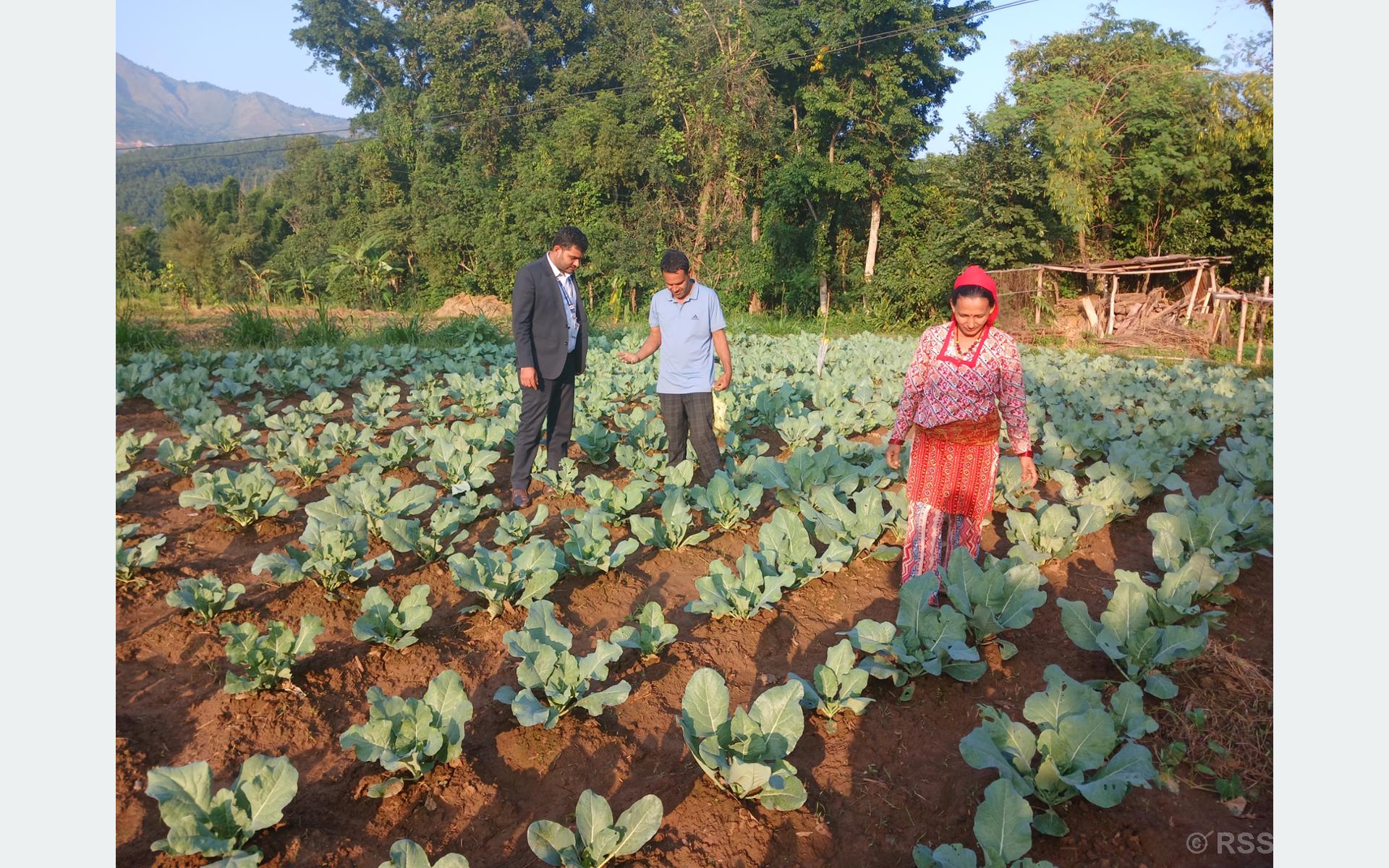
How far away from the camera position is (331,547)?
3.77 m

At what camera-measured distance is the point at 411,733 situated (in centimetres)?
251

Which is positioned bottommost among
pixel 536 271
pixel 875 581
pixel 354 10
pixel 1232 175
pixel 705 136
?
pixel 875 581

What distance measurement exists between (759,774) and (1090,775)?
1.10 meters

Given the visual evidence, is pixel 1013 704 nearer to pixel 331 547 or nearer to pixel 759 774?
pixel 759 774

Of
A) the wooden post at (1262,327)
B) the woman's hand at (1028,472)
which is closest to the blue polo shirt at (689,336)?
the woman's hand at (1028,472)

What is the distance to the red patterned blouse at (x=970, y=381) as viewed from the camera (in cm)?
327

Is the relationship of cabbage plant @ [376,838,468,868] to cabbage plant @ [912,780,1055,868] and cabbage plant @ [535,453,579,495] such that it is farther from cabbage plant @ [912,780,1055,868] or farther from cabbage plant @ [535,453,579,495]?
cabbage plant @ [535,453,579,495]

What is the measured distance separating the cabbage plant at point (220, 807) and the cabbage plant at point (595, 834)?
2.49 feet

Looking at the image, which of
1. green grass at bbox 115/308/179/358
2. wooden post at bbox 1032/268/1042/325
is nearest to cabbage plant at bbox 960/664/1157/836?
green grass at bbox 115/308/179/358

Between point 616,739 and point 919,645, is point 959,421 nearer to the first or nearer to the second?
point 919,645

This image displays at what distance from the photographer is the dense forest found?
2153 cm

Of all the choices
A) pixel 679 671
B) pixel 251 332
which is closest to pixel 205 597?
pixel 679 671

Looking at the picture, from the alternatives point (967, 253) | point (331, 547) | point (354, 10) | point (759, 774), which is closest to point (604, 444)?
point (331, 547)

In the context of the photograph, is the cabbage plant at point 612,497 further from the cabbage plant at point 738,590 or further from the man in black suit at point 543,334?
the cabbage plant at point 738,590
